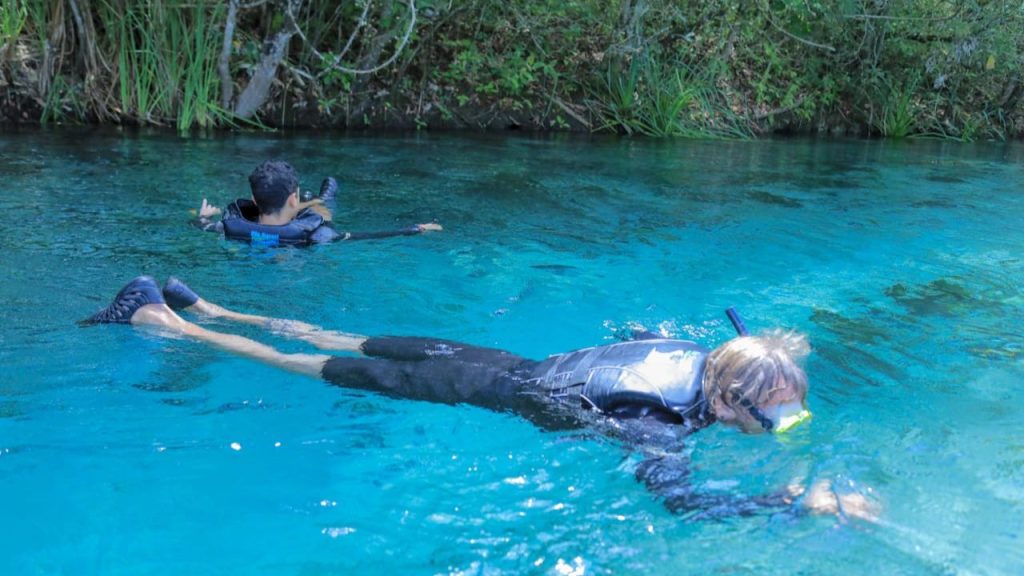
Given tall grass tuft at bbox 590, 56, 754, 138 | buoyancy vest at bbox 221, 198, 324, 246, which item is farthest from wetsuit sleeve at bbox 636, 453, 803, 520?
tall grass tuft at bbox 590, 56, 754, 138

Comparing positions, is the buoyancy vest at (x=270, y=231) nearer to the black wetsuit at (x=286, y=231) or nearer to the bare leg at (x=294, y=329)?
the black wetsuit at (x=286, y=231)

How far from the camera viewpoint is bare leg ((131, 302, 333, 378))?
4.04 meters

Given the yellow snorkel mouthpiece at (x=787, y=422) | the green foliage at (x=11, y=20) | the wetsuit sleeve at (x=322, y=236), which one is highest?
the green foliage at (x=11, y=20)

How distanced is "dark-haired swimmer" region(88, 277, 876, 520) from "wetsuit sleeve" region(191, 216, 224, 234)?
7.50 feet

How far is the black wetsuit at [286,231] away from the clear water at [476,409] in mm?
121

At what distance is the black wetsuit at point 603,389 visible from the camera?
3057 millimetres

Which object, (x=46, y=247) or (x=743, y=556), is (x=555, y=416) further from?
(x=46, y=247)

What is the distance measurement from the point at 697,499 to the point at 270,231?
4.14 m

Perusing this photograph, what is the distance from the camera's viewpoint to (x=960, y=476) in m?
3.45

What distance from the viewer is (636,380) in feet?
10.9

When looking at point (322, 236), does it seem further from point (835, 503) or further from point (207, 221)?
point (835, 503)

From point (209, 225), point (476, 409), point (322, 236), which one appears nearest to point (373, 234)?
point (322, 236)

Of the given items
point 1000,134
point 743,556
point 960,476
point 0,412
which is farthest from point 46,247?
point 1000,134

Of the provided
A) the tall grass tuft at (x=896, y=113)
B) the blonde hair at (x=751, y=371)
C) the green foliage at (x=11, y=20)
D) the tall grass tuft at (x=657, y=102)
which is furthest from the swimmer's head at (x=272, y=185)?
the tall grass tuft at (x=896, y=113)
